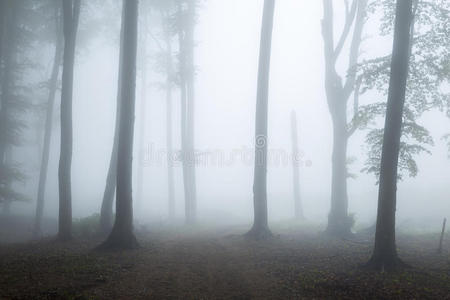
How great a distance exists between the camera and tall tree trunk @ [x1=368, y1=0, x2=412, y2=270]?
8.91 metres

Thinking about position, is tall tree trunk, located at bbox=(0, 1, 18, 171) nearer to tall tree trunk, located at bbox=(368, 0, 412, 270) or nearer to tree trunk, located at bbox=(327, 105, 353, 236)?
tree trunk, located at bbox=(327, 105, 353, 236)

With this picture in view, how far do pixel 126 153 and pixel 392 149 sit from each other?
8.62 metres

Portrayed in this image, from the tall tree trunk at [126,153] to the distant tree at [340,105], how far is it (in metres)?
9.59

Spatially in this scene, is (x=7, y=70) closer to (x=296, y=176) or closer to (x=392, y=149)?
(x=392, y=149)

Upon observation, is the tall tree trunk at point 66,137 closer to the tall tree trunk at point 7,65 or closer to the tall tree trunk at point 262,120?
the tall tree trunk at point 262,120

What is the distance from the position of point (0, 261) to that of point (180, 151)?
1401 centimetres

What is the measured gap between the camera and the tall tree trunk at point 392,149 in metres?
8.91

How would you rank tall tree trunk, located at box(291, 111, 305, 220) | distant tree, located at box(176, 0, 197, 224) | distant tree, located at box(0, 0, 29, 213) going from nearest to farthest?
distant tree, located at box(0, 0, 29, 213), distant tree, located at box(176, 0, 197, 224), tall tree trunk, located at box(291, 111, 305, 220)

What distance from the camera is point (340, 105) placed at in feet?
54.0

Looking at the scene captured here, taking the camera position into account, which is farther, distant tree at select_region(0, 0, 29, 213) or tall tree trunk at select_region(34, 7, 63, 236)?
distant tree at select_region(0, 0, 29, 213)

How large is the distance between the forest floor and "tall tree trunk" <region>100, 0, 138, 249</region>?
2.54 ft

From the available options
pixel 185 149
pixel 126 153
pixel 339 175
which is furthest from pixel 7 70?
pixel 339 175

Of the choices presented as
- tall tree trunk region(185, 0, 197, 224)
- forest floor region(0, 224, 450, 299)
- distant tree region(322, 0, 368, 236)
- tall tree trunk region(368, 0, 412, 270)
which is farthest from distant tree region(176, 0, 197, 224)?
tall tree trunk region(368, 0, 412, 270)

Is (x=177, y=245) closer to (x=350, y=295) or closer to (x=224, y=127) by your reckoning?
(x=350, y=295)
